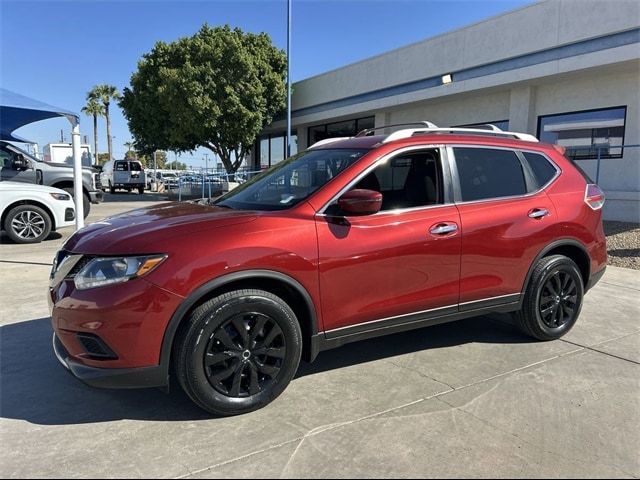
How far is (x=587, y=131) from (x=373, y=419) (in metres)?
13.3

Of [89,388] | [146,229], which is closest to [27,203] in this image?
[89,388]

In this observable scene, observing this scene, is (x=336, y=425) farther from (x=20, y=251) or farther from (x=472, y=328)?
(x=20, y=251)

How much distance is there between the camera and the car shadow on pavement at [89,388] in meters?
3.18

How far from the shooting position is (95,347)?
2.88m

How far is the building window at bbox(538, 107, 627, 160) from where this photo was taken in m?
13.0

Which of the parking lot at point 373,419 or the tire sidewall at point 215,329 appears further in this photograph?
the tire sidewall at point 215,329

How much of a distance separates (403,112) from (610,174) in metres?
9.09

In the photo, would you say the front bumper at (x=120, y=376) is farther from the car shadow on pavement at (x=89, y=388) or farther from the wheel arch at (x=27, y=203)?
the wheel arch at (x=27, y=203)

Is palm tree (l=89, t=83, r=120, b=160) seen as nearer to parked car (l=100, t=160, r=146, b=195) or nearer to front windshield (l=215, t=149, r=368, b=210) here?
parked car (l=100, t=160, r=146, b=195)

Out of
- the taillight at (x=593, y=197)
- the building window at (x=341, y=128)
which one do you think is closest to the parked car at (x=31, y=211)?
the taillight at (x=593, y=197)

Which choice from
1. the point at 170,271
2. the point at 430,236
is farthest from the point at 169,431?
the point at 430,236

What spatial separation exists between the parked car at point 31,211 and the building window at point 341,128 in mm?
15248

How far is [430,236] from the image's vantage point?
369 centimetres

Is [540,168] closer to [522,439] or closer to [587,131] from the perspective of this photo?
[522,439]
